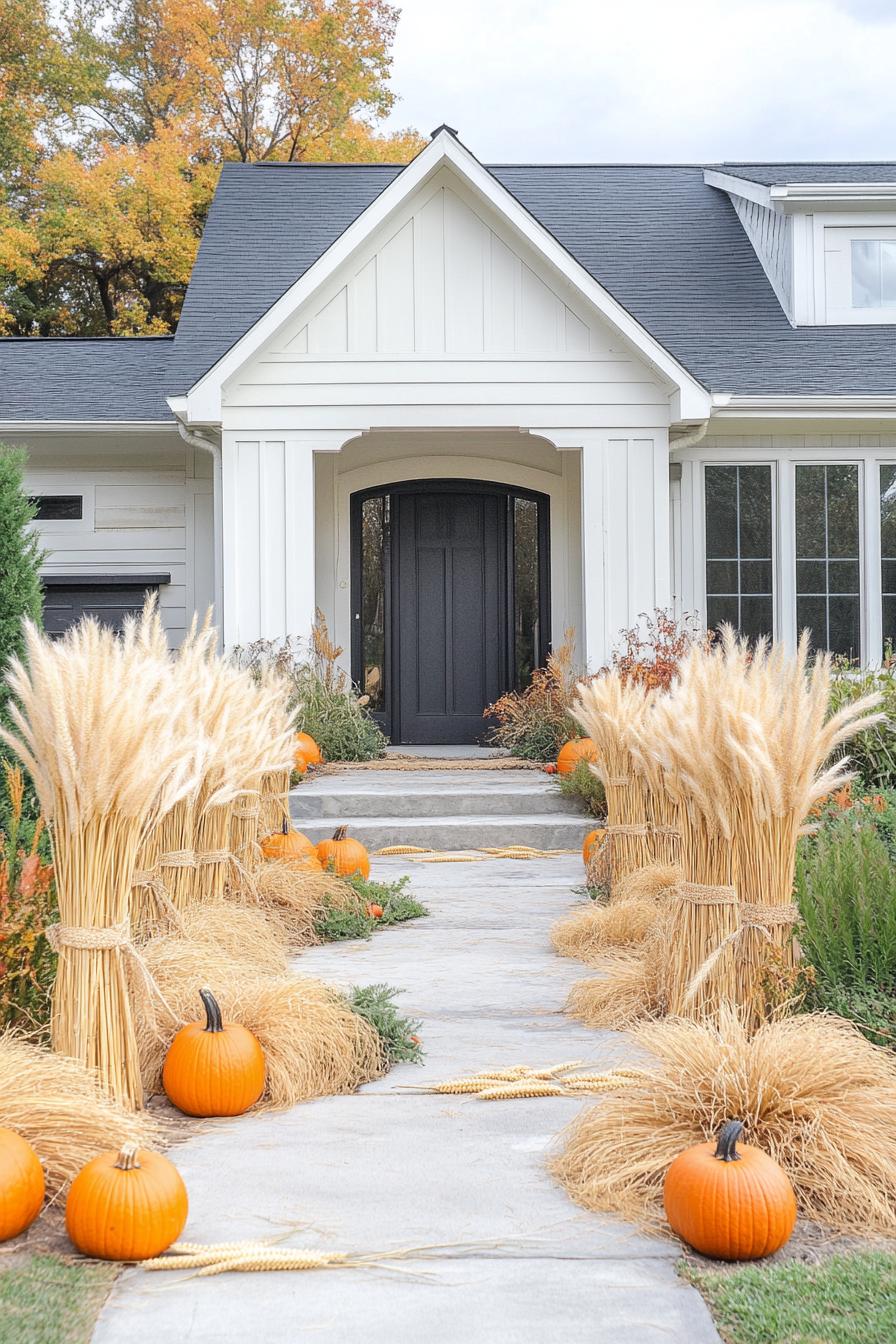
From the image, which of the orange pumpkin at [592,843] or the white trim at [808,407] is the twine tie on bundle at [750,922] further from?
the white trim at [808,407]

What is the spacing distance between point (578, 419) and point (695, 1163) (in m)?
8.61

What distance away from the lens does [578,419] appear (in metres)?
10.6

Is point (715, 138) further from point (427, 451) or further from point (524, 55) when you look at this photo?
point (427, 451)

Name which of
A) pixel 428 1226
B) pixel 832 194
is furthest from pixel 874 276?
pixel 428 1226

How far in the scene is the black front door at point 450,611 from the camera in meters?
12.5

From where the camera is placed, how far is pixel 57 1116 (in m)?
2.85

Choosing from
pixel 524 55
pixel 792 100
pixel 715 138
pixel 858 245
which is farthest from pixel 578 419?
pixel 715 138

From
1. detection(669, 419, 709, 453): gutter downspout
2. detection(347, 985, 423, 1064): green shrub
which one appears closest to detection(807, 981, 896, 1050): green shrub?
detection(347, 985, 423, 1064): green shrub

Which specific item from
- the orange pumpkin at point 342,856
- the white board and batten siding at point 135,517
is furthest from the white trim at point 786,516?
the orange pumpkin at point 342,856

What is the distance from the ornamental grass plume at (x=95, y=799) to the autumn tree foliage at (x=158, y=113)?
19.5 metres

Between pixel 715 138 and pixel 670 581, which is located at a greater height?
pixel 715 138

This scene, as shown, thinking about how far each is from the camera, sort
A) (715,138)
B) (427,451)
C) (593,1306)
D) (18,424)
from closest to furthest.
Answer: (593,1306) < (18,424) < (427,451) < (715,138)

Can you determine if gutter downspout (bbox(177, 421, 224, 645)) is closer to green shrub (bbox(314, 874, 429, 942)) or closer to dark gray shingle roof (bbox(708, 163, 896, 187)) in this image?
green shrub (bbox(314, 874, 429, 942))

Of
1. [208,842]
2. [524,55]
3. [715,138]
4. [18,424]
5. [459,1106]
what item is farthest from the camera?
[715,138]
